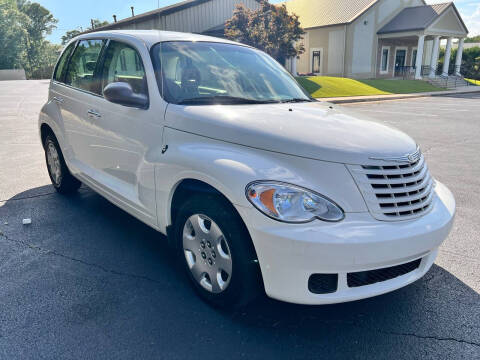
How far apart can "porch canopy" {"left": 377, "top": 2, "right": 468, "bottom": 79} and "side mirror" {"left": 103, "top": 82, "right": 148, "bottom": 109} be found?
3271cm

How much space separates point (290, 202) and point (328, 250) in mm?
334

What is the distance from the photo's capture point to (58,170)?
16.3 ft

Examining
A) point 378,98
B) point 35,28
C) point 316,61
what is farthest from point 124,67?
point 35,28

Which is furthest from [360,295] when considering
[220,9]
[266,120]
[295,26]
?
[220,9]

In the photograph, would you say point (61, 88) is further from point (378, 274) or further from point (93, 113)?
point (378, 274)

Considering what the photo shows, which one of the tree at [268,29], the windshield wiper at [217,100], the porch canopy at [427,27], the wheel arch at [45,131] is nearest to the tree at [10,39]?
the tree at [268,29]

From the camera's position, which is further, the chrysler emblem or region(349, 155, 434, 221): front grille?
the chrysler emblem

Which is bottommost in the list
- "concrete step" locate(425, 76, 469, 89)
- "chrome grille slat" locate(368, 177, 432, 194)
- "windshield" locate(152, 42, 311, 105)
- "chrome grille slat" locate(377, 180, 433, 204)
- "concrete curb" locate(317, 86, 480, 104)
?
"concrete step" locate(425, 76, 469, 89)

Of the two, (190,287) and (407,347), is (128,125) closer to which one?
(190,287)

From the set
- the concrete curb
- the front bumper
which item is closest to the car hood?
the front bumper

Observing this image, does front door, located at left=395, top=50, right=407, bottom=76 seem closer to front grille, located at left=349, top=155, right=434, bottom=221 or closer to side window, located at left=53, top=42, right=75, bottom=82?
side window, located at left=53, top=42, right=75, bottom=82

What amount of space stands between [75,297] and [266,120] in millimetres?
1866

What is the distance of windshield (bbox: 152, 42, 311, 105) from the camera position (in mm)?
3146

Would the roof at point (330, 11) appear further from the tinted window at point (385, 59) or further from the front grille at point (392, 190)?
the front grille at point (392, 190)
